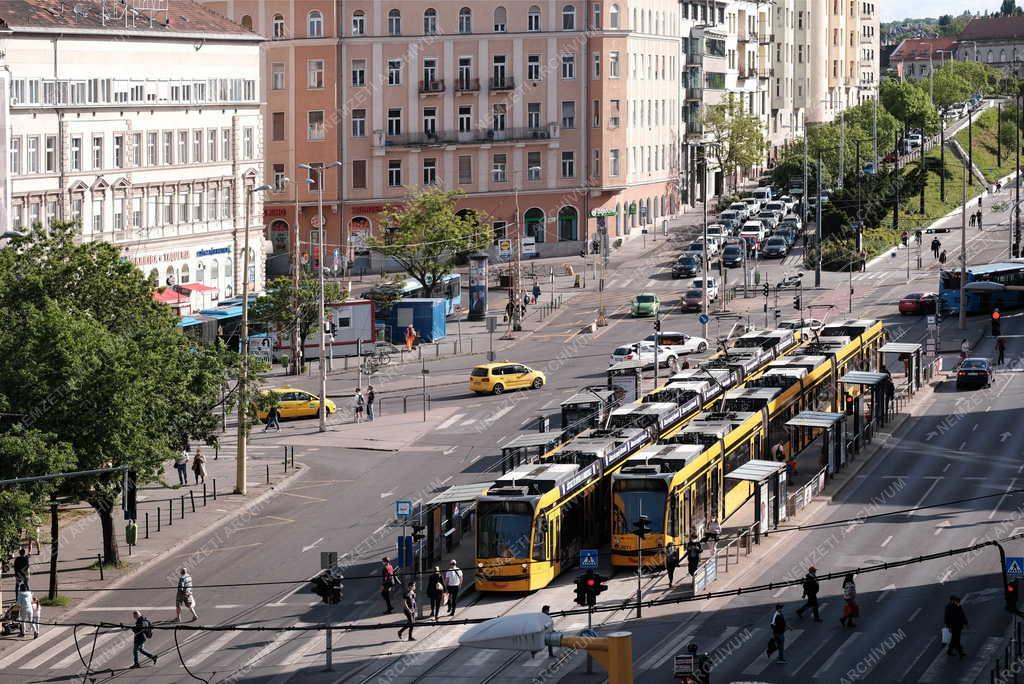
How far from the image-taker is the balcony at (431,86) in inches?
5556

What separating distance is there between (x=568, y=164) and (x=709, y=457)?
8410cm

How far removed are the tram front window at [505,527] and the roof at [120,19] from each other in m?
51.5

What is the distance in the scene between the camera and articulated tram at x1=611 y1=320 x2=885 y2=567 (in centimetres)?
5991

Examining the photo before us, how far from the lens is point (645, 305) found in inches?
4525

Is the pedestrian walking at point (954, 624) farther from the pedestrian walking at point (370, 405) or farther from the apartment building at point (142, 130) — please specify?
the apartment building at point (142, 130)

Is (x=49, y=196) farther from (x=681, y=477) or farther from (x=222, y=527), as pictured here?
(x=681, y=477)

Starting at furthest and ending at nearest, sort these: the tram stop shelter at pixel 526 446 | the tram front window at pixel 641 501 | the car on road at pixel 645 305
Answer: the car on road at pixel 645 305 < the tram stop shelter at pixel 526 446 < the tram front window at pixel 641 501

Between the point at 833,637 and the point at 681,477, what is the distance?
8.16 metres

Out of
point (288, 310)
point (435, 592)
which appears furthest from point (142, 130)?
point (435, 592)

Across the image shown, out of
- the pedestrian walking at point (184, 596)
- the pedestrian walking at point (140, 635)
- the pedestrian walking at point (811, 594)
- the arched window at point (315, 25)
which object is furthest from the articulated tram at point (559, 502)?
the arched window at point (315, 25)

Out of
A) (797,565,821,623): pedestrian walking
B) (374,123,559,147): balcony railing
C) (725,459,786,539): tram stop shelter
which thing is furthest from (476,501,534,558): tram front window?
(374,123,559,147): balcony railing

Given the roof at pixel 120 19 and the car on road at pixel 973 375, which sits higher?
the roof at pixel 120 19

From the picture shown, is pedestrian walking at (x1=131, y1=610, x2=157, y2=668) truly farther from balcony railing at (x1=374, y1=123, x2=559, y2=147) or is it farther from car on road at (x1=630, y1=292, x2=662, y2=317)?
balcony railing at (x1=374, y1=123, x2=559, y2=147)

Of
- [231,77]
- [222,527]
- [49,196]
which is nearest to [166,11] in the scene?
[231,77]
